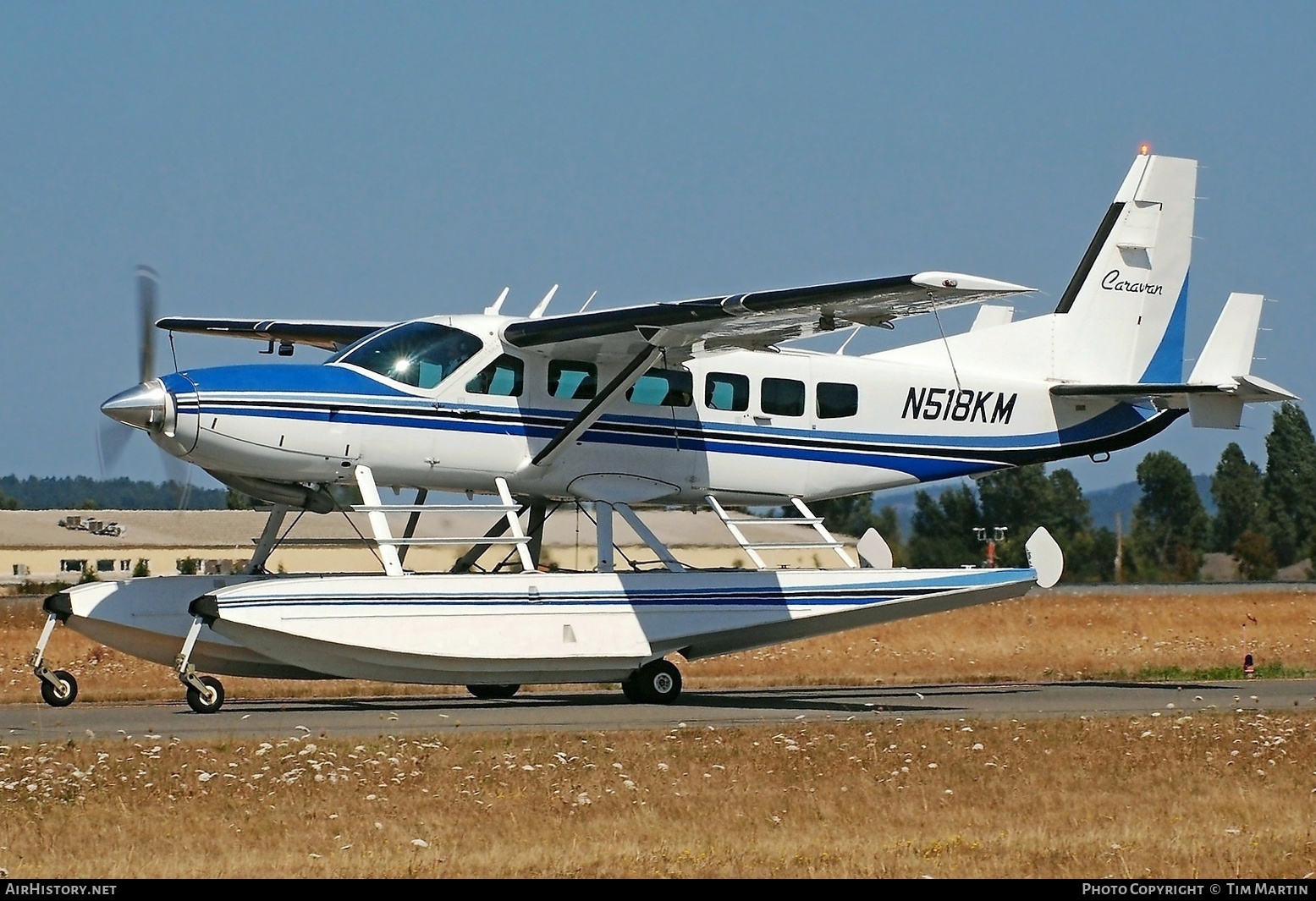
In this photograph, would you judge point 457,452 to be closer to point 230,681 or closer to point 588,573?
point 588,573

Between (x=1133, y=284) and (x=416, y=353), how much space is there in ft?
31.5

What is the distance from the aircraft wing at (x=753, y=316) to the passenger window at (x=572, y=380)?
0.65ft

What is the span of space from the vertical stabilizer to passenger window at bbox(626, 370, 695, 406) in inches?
211

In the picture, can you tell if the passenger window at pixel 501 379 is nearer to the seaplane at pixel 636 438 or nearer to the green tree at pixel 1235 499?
the seaplane at pixel 636 438

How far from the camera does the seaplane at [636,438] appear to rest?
15.7 metres

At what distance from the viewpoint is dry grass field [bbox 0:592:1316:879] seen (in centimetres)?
840

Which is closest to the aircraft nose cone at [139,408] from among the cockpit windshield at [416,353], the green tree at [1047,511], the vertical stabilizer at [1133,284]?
the cockpit windshield at [416,353]

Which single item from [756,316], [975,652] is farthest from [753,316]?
[975,652]

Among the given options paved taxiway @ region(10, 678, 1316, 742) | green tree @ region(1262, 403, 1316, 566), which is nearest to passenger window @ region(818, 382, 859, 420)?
paved taxiway @ region(10, 678, 1316, 742)

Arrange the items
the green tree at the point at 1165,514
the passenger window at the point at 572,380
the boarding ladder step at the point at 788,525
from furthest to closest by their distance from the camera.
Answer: the green tree at the point at 1165,514 → the boarding ladder step at the point at 788,525 → the passenger window at the point at 572,380

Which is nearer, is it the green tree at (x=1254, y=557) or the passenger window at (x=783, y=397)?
the passenger window at (x=783, y=397)

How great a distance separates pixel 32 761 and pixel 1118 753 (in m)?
7.87

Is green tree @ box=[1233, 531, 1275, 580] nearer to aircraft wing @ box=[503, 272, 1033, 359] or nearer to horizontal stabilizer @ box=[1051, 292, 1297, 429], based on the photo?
horizontal stabilizer @ box=[1051, 292, 1297, 429]

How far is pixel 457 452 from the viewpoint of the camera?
677 inches
